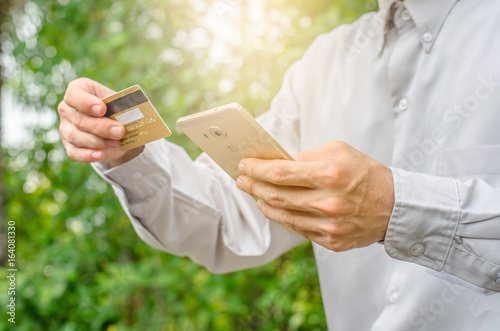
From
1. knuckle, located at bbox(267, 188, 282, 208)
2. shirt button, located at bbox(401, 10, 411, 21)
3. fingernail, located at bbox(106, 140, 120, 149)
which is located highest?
shirt button, located at bbox(401, 10, 411, 21)

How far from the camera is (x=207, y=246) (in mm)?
1141

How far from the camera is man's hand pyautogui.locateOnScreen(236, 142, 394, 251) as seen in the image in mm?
641

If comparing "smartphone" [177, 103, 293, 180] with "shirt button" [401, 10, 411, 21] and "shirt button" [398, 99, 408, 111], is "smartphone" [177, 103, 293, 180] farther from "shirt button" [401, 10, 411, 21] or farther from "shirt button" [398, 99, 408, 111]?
"shirt button" [401, 10, 411, 21]

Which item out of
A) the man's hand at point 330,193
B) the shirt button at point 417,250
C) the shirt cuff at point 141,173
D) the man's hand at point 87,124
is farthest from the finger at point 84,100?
the shirt button at point 417,250

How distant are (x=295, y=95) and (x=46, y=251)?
1608 millimetres

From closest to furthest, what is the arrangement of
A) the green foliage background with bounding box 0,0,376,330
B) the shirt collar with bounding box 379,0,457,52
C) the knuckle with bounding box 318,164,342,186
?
the knuckle with bounding box 318,164,342,186 < the shirt collar with bounding box 379,0,457,52 < the green foliage background with bounding box 0,0,376,330

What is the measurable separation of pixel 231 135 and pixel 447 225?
0.38 m

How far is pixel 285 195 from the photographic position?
26.7 inches

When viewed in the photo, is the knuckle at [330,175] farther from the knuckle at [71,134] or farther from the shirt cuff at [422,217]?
the knuckle at [71,134]

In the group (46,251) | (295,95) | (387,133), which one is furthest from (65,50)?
(387,133)

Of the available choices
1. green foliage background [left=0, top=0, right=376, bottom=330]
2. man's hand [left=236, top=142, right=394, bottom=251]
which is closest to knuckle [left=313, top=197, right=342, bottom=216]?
man's hand [left=236, top=142, right=394, bottom=251]

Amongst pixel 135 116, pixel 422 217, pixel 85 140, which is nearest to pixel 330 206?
pixel 422 217

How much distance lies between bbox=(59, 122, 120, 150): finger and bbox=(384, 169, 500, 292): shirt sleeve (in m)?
0.54

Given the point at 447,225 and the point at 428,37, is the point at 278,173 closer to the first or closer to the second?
the point at 447,225
